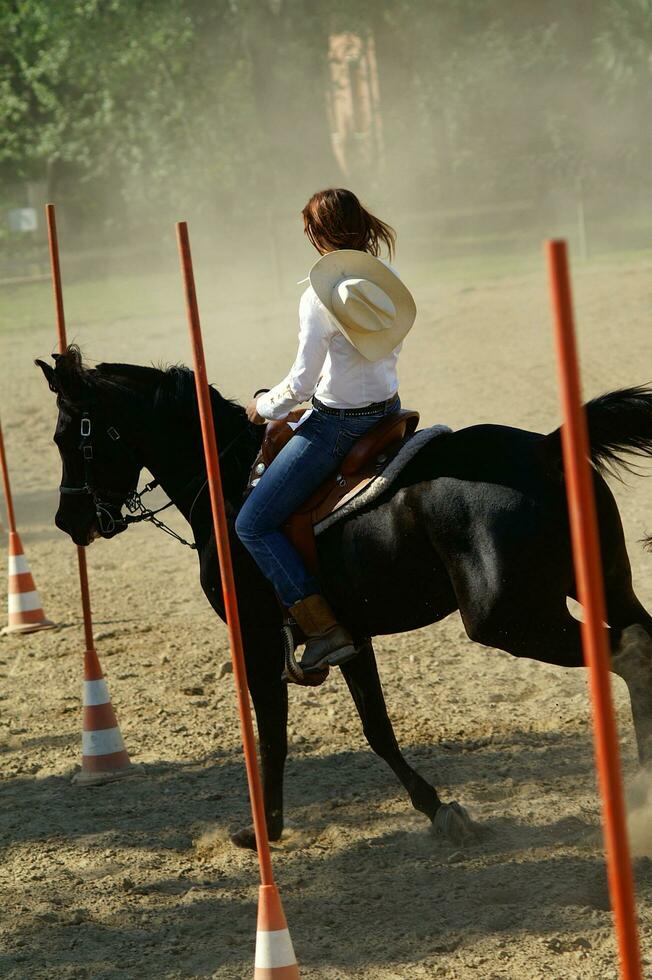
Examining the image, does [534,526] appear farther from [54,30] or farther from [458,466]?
[54,30]

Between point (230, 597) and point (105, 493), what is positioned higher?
point (105, 493)

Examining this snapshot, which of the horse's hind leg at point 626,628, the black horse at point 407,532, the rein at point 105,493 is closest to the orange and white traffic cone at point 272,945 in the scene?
the black horse at point 407,532

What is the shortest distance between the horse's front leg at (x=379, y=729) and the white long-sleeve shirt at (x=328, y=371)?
1101mm

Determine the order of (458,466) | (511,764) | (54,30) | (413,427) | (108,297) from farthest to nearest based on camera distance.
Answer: (54,30), (108,297), (511,764), (413,427), (458,466)

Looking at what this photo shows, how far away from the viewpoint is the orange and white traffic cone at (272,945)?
3.65 metres

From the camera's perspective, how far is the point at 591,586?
2291 millimetres

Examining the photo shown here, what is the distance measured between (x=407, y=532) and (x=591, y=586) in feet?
7.58

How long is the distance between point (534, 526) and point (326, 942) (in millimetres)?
1609

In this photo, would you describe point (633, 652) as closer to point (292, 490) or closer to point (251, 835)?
point (292, 490)

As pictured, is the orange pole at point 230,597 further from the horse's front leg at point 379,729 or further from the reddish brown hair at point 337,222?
the horse's front leg at point 379,729

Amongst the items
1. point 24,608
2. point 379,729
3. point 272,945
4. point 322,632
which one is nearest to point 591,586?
point 272,945

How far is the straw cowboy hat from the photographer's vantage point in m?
4.50

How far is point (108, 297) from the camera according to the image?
2909 centimetres

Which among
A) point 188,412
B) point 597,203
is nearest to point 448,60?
point 597,203
